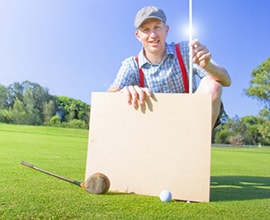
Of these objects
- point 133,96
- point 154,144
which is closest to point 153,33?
point 133,96

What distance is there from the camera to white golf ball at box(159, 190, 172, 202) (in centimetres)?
167

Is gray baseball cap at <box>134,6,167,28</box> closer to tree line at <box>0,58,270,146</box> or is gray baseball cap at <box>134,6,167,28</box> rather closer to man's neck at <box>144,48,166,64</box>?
man's neck at <box>144,48,166,64</box>

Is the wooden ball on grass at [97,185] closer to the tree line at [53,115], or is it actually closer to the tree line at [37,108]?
the tree line at [53,115]

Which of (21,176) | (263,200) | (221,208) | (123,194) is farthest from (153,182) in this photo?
(21,176)

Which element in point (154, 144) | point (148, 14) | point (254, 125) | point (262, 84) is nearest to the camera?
point (154, 144)

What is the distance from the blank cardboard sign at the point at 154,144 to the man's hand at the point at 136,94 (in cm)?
3

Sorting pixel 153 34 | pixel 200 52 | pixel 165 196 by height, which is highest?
pixel 153 34

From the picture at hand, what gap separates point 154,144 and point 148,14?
88 centimetres

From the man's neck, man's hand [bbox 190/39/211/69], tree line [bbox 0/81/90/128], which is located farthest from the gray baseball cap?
tree line [bbox 0/81/90/128]

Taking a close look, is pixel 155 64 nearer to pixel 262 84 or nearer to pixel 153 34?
pixel 153 34

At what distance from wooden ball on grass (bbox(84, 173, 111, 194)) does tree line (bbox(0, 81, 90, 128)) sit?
3205cm

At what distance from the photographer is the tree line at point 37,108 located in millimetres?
35938

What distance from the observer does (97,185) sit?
69.5 inches

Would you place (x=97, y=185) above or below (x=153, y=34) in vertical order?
below
